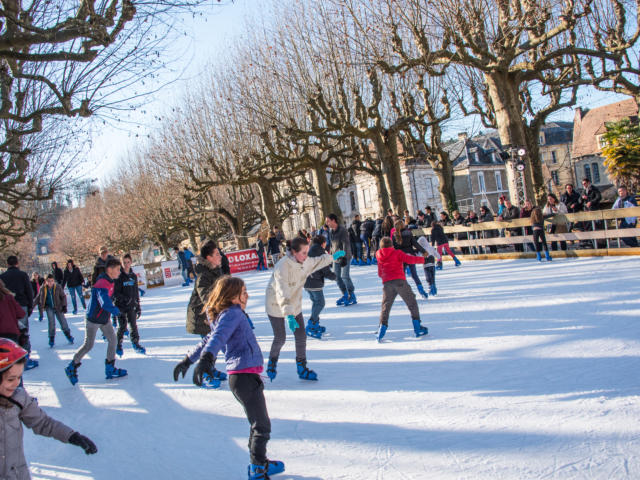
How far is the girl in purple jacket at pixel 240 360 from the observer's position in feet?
11.4

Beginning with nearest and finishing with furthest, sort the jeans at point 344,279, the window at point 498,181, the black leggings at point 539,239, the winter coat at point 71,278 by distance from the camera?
1. the jeans at point 344,279
2. the black leggings at point 539,239
3. the winter coat at point 71,278
4. the window at point 498,181

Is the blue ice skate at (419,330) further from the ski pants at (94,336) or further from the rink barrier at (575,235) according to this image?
the rink barrier at (575,235)

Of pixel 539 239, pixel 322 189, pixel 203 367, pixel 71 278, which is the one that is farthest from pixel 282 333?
pixel 322 189

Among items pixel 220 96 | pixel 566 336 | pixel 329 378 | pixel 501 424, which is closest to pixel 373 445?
pixel 501 424

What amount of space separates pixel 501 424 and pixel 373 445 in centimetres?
97

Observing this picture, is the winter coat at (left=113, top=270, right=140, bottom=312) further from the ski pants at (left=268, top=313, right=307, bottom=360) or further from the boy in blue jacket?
the ski pants at (left=268, top=313, right=307, bottom=360)

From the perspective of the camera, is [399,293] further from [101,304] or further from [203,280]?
[101,304]

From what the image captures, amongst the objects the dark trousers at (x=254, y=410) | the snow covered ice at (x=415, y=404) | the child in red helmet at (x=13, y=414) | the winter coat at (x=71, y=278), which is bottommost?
the snow covered ice at (x=415, y=404)

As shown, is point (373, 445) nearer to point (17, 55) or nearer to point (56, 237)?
point (17, 55)

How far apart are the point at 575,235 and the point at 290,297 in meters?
9.11

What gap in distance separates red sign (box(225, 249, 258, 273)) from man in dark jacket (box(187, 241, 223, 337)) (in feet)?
59.9

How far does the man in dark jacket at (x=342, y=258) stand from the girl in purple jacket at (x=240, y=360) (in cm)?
527

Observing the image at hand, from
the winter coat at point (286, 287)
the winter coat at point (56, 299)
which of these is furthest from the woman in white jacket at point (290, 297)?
the winter coat at point (56, 299)

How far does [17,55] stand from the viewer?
6539 mm
